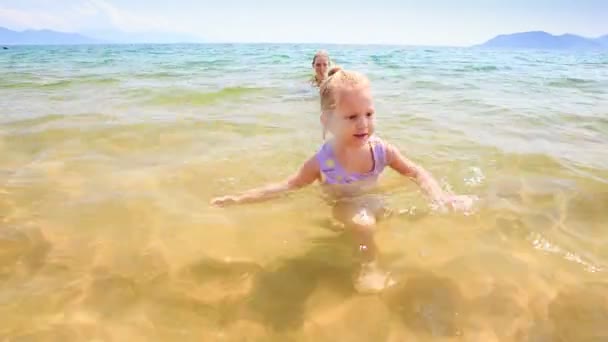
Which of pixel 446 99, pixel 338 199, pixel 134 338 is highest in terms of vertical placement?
pixel 446 99

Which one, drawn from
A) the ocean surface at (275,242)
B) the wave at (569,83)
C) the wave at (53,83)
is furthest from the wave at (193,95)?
the wave at (569,83)

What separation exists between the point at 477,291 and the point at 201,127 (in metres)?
4.28

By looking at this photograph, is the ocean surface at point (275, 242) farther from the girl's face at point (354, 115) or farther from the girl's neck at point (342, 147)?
the girl's face at point (354, 115)

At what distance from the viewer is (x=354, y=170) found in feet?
9.43

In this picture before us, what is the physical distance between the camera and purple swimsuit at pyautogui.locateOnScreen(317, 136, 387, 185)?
9.29 ft

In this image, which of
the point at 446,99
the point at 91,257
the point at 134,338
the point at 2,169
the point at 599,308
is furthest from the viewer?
the point at 446,99

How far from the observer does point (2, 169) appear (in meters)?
3.82

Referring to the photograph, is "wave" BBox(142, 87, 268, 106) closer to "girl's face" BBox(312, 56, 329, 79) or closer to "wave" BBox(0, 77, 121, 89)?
"girl's face" BBox(312, 56, 329, 79)

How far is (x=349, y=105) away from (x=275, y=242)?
0.99m

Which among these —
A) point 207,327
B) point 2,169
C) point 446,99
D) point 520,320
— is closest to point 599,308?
point 520,320

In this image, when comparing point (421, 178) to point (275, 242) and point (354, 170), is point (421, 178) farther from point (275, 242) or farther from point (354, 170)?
point (275, 242)

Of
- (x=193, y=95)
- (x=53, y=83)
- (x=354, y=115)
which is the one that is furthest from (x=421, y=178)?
(x=53, y=83)

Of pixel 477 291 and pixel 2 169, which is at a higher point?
pixel 2 169

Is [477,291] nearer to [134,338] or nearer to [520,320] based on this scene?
[520,320]
